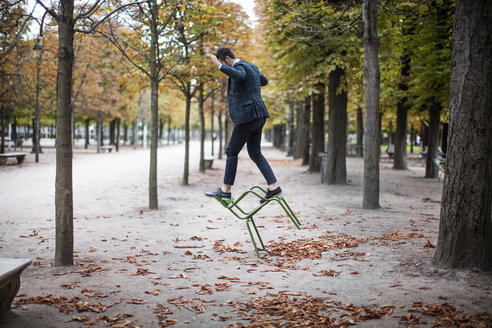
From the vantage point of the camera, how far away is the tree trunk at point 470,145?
4.90 meters

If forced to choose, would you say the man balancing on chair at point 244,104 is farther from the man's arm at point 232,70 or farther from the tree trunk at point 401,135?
the tree trunk at point 401,135

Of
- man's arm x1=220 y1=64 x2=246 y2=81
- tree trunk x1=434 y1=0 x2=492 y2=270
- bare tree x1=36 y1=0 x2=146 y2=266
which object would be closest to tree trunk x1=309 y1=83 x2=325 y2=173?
man's arm x1=220 y1=64 x2=246 y2=81

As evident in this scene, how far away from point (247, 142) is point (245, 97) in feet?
2.12

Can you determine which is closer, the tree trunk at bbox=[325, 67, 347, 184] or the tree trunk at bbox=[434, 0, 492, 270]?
the tree trunk at bbox=[434, 0, 492, 270]

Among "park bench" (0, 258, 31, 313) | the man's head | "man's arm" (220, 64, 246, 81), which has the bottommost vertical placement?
"park bench" (0, 258, 31, 313)

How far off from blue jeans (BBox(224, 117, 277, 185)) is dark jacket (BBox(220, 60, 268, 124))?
0.15 metres

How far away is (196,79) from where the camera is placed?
53.4ft

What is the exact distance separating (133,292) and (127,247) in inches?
99.9

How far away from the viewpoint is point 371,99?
10.4 m

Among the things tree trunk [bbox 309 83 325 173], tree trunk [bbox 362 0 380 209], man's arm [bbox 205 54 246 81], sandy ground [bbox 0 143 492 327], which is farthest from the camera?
tree trunk [bbox 309 83 325 173]

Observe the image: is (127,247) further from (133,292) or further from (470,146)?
(470,146)

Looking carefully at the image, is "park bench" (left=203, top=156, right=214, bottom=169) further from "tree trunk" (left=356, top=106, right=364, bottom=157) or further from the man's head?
the man's head

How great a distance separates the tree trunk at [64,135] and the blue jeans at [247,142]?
2146 mm

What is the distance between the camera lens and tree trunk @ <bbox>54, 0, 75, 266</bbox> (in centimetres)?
566
